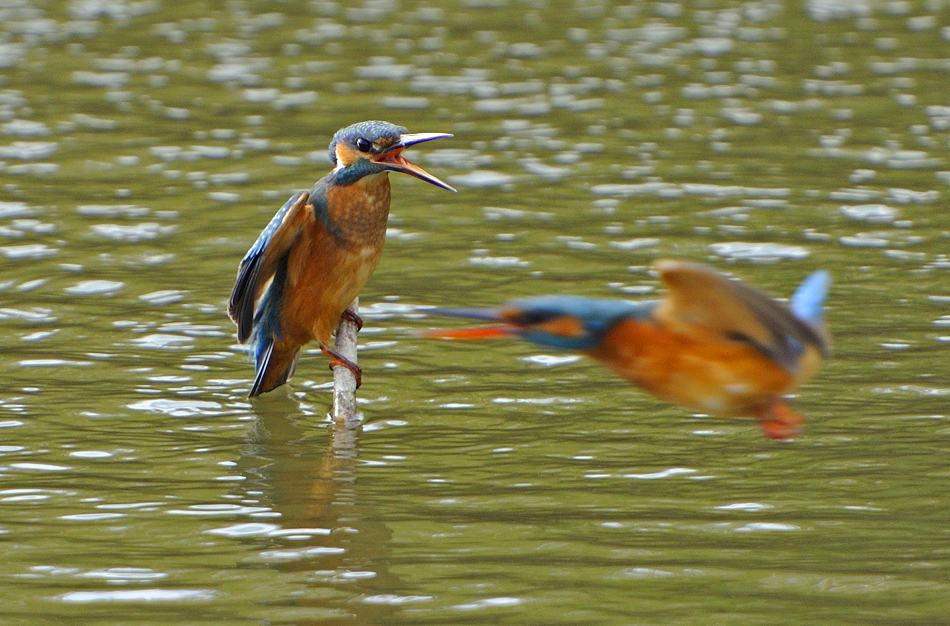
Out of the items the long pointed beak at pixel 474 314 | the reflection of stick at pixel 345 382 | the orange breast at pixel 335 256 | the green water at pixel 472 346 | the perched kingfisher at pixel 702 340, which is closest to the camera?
the long pointed beak at pixel 474 314

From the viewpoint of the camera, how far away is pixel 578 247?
29.0 ft

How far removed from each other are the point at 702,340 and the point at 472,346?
3.61m

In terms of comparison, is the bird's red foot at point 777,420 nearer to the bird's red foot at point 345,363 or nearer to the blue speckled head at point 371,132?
the blue speckled head at point 371,132

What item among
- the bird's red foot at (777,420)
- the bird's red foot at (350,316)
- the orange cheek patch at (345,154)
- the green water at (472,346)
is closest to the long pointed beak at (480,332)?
the bird's red foot at (777,420)

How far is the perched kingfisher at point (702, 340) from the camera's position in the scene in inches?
138

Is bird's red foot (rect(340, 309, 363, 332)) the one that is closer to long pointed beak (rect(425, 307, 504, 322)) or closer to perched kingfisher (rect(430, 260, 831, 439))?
perched kingfisher (rect(430, 260, 831, 439))

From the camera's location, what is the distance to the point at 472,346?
7.27 m

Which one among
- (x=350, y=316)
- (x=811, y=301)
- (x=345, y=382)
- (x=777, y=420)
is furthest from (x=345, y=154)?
(x=777, y=420)

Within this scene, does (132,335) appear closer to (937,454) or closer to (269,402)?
(269,402)

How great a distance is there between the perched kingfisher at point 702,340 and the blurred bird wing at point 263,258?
7.06 feet

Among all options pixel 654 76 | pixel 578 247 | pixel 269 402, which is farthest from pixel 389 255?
pixel 654 76

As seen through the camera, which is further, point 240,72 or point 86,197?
point 240,72

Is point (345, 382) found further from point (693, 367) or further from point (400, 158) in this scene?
point (693, 367)

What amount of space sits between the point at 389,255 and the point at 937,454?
406cm
